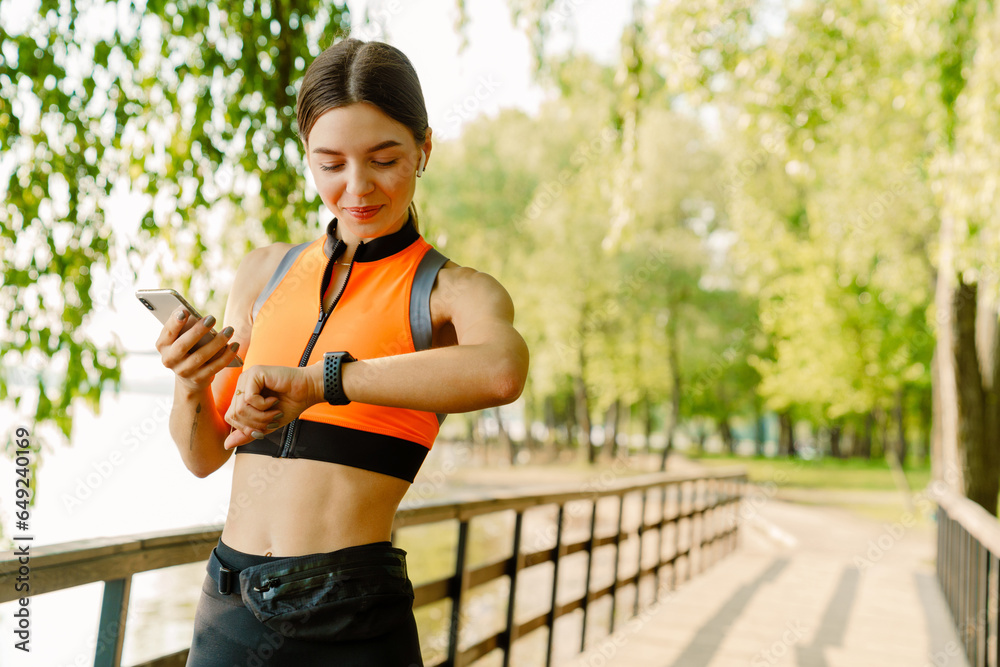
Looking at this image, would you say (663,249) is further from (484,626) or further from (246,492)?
(246,492)

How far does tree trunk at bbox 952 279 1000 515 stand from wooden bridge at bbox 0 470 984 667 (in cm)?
42

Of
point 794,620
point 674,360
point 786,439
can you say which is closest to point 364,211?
point 794,620

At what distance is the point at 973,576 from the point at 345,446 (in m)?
4.45

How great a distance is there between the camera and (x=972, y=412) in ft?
21.0

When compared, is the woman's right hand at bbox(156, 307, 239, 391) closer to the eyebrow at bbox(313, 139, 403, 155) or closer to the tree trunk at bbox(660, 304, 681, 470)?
the eyebrow at bbox(313, 139, 403, 155)

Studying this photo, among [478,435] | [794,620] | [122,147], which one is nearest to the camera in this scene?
[122,147]

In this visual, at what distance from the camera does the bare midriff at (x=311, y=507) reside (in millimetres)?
1056

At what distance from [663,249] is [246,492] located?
1841 centimetres

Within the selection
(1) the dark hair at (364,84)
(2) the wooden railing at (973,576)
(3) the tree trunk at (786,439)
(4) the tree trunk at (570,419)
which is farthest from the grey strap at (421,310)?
(3) the tree trunk at (786,439)

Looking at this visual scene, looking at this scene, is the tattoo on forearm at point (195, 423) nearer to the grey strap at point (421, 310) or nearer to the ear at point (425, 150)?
the grey strap at point (421, 310)

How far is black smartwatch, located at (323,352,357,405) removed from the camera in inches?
36.1

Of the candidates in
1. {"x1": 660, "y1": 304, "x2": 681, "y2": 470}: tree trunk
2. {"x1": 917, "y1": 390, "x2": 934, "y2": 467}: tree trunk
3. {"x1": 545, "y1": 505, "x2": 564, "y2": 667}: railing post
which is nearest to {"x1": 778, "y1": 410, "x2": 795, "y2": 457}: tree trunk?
{"x1": 917, "y1": 390, "x2": 934, "y2": 467}: tree trunk

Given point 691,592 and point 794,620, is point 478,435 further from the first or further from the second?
point 794,620

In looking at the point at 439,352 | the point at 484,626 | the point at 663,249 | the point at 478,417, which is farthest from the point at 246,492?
the point at 478,417
